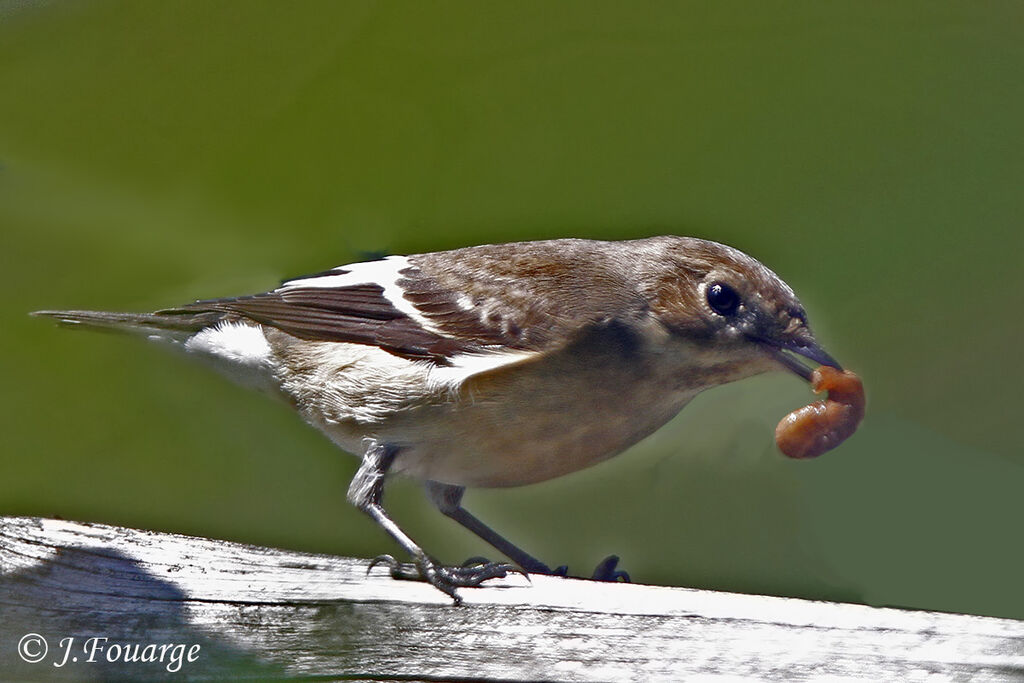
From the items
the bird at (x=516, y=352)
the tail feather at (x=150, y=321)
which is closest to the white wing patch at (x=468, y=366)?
the bird at (x=516, y=352)

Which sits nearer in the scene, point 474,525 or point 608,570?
point 608,570

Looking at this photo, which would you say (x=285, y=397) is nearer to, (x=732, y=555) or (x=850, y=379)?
(x=732, y=555)

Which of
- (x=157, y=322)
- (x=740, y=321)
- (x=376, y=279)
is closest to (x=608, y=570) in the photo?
(x=740, y=321)

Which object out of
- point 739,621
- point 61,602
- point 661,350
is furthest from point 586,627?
point 61,602

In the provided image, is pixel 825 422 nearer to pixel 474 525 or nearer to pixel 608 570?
pixel 608 570

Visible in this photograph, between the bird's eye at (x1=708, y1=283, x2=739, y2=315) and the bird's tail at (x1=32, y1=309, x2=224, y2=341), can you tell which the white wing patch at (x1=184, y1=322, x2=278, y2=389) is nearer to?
the bird's tail at (x1=32, y1=309, x2=224, y2=341)

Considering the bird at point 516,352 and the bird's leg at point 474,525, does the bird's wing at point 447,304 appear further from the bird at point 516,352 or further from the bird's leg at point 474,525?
the bird's leg at point 474,525
